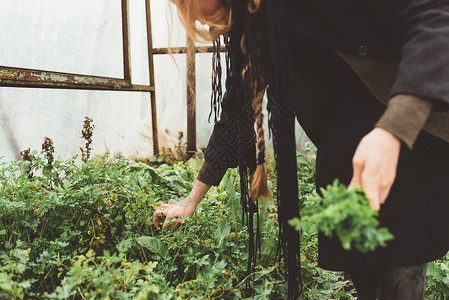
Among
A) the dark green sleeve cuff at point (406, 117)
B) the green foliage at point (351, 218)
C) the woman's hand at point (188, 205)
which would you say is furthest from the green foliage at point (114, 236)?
the dark green sleeve cuff at point (406, 117)

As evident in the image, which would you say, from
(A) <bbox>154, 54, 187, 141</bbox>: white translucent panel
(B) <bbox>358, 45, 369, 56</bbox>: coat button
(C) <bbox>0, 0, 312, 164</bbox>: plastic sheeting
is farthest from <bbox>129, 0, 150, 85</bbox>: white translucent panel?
(B) <bbox>358, 45, 369, 56</bbox>: coat button

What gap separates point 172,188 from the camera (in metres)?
2.79

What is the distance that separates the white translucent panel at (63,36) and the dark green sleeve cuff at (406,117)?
8.31ft

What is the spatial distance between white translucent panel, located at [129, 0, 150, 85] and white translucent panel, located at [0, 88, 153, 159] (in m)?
0.22

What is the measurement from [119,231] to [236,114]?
98 centimetres

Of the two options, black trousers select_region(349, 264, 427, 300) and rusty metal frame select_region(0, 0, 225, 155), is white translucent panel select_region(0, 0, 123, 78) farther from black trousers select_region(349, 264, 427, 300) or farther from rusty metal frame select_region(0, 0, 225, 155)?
black trousers select_region(349, 264, 427, 300)

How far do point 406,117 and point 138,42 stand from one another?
3.75 metres

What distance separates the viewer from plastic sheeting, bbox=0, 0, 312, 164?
8.50 ft

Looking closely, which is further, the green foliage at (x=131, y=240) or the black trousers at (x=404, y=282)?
the green foliage at (x=131, y=240)

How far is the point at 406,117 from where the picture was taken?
32.7 inches

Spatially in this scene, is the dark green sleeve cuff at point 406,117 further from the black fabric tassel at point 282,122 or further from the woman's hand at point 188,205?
the woman's hand at point 188,205

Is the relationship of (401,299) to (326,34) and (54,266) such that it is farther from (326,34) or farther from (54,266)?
(54,266)

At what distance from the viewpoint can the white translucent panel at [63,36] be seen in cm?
253

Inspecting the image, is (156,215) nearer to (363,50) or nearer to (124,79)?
(363,50)
